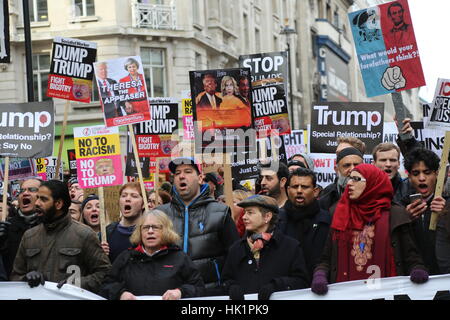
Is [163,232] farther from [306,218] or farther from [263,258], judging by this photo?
[306,218]

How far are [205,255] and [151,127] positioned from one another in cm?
699

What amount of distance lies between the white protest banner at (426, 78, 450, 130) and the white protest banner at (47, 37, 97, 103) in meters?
5.31

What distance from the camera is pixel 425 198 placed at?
26.4 ft

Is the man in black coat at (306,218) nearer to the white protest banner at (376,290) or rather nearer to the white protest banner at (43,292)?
the white protest banner at (376,290)

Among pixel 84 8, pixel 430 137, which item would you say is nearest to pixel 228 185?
pixel 430 137

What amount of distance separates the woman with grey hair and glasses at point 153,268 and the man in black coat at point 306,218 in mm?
979

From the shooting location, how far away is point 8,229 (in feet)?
30.0

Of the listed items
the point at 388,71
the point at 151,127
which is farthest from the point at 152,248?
the point at 151,127

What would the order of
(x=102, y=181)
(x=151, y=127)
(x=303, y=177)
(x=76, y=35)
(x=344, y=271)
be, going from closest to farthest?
(x=344, y=271)
(x=303, y=177)
(x=102, y=181)
(x=151, y=127)
(x=76, y=35)

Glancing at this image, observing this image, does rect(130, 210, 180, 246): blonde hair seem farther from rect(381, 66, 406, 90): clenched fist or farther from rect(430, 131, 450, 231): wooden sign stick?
rect(381, 66, 406, 90): clenched fist

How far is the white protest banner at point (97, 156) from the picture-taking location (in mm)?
12227

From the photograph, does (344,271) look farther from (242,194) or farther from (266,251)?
(242,194)

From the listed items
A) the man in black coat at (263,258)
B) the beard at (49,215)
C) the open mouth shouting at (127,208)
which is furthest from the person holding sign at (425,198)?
the beard at (49,215)
